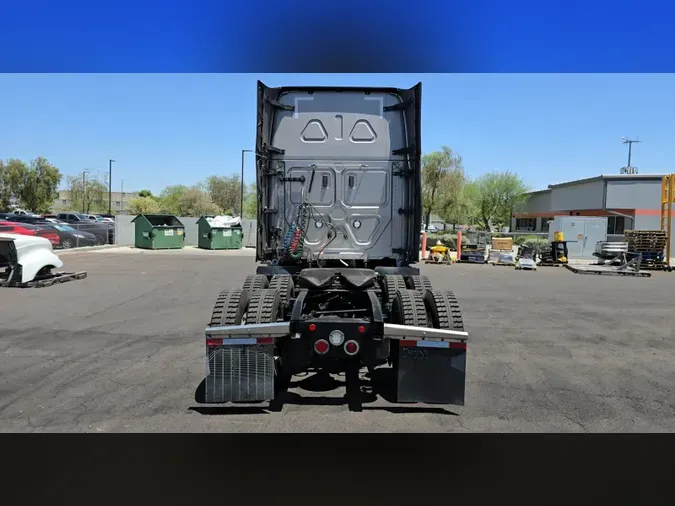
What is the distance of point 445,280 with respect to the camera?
17.8 metres

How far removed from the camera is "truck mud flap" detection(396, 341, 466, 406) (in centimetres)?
496

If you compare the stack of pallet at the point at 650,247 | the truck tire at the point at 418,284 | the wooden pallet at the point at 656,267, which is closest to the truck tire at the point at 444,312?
the truck tire at the point at 418,284

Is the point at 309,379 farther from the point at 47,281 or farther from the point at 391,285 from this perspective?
the point at 47,281

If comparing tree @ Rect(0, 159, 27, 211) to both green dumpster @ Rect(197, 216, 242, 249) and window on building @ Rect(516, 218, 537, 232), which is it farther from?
window on building @ Rect(516, 218, 537, 232)

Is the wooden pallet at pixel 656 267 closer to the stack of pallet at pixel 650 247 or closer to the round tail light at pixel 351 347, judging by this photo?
the stack of pallet at pixel 650 247

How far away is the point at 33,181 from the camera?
54.4m

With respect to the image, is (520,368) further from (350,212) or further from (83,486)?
(83,486)

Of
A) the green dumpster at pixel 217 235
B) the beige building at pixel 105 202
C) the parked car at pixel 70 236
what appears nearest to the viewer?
the parked car at pixel 70 236

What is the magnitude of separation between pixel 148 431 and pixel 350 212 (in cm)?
383

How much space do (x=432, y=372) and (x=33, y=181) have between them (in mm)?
59286

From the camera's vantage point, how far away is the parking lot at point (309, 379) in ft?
15.9

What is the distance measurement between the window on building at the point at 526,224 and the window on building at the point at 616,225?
19.2 meters

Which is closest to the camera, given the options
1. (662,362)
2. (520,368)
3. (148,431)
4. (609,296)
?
(148,431)
